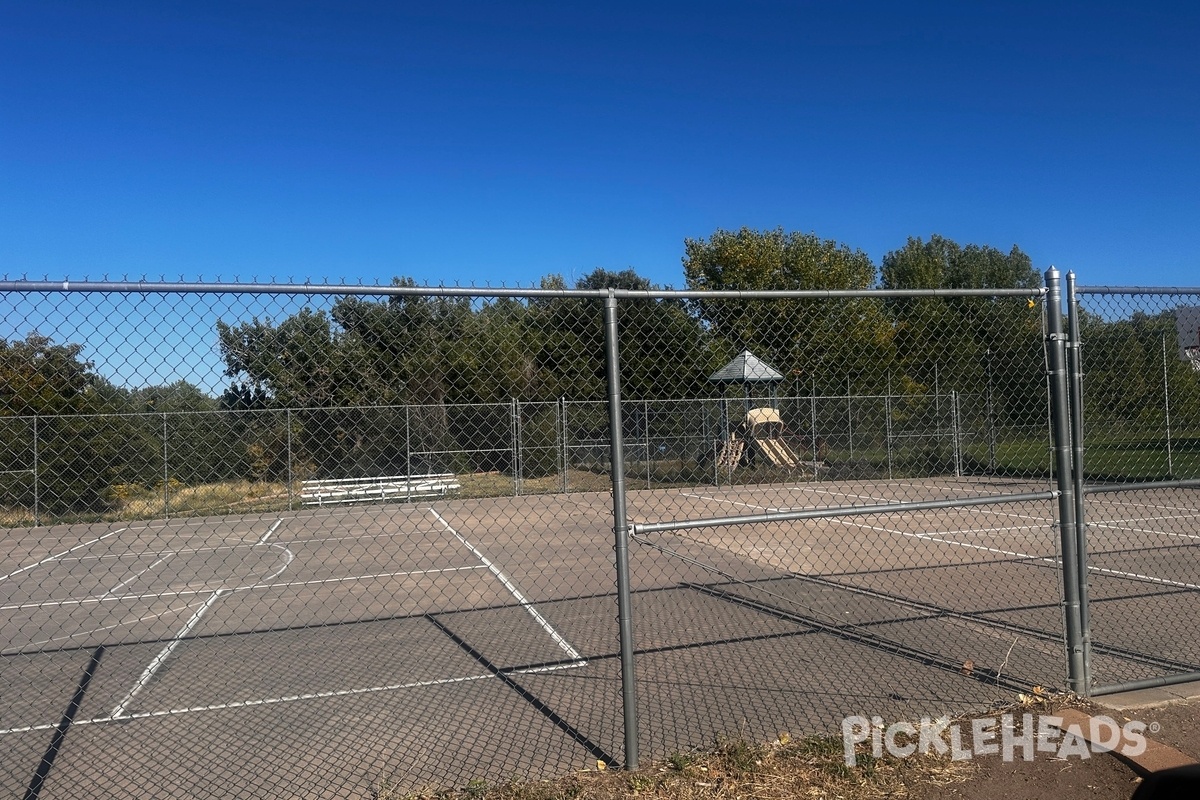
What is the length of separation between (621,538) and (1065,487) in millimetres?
2545

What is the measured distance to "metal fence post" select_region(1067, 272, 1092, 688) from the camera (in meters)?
4.73

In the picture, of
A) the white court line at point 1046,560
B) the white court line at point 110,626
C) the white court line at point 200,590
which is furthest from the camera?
the white court line at point 200,590

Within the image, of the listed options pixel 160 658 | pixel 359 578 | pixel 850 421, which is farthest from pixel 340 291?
pixel 850 421

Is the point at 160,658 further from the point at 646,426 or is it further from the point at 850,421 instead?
the point at 850,421

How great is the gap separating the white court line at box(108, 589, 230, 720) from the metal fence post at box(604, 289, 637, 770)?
341cm

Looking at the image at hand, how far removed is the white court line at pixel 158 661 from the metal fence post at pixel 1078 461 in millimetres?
5717

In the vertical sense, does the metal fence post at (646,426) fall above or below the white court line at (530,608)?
above

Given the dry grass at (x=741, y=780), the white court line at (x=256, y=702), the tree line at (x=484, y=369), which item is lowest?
the white court line at (x=256, y=702)

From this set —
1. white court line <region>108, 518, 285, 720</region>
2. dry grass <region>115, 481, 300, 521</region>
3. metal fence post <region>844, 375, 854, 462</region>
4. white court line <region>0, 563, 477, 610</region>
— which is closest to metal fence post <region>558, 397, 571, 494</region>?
dry grass <region>115, 481, 300, 521</region>

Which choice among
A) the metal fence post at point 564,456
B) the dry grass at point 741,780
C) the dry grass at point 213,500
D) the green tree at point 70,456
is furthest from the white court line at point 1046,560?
the green tree at point 70,456

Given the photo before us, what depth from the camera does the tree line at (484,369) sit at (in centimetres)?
529

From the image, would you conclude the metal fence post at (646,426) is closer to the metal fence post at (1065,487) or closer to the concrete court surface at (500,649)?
the concrete court surface at (500,649)

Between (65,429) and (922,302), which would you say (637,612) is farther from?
(65,429)

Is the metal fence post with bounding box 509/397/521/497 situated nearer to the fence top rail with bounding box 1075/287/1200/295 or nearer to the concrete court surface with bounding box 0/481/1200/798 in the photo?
the concrete court surface with bounding box 0/481/1200/798
